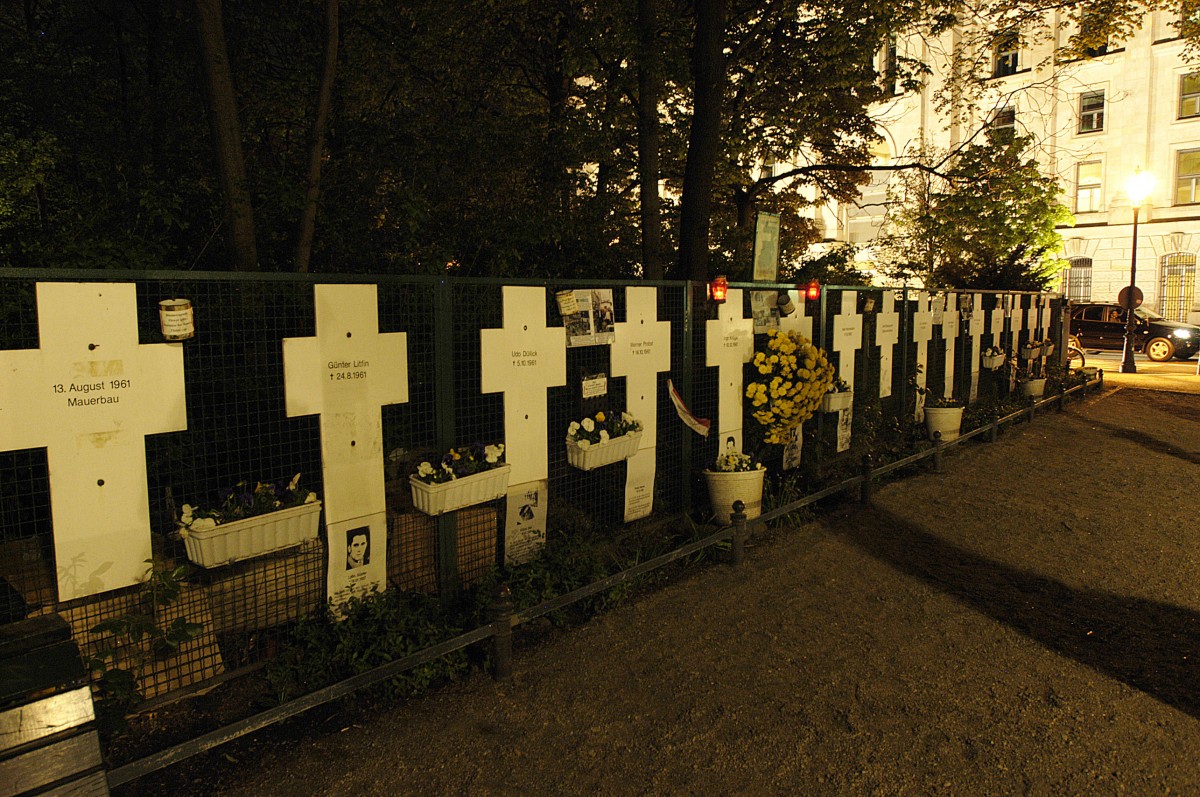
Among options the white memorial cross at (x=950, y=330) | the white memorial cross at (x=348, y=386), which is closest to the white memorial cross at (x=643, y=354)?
the white memorial cross at (x=348, y=386)

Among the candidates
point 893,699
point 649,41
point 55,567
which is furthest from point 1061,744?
point 649,41

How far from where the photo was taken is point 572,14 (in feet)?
40.3

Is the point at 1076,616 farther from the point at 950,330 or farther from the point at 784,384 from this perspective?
the point at 950,330

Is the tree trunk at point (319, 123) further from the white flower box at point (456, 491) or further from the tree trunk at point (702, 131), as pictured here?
the tree trunk at point (702, 131)

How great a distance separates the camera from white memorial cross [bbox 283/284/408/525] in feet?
14.3

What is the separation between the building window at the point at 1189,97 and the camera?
115 feet

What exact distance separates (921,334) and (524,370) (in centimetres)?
792

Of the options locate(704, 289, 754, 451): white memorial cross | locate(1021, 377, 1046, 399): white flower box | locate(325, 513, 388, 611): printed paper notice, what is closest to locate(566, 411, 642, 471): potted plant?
locate(704, 289, 754, 451): white memorial cross

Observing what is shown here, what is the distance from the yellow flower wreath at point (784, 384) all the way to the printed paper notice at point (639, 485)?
1550mm

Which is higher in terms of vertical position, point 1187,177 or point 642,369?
point 1187,177

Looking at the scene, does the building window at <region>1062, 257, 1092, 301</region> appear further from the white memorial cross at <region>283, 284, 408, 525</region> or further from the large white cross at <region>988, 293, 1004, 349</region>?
the white memorial cross at <region>283, 284, 408, 525</region>

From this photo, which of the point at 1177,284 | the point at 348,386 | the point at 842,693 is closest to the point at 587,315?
the point at 348,386

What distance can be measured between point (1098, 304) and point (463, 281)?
104 ft

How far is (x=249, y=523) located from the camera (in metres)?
3.97
